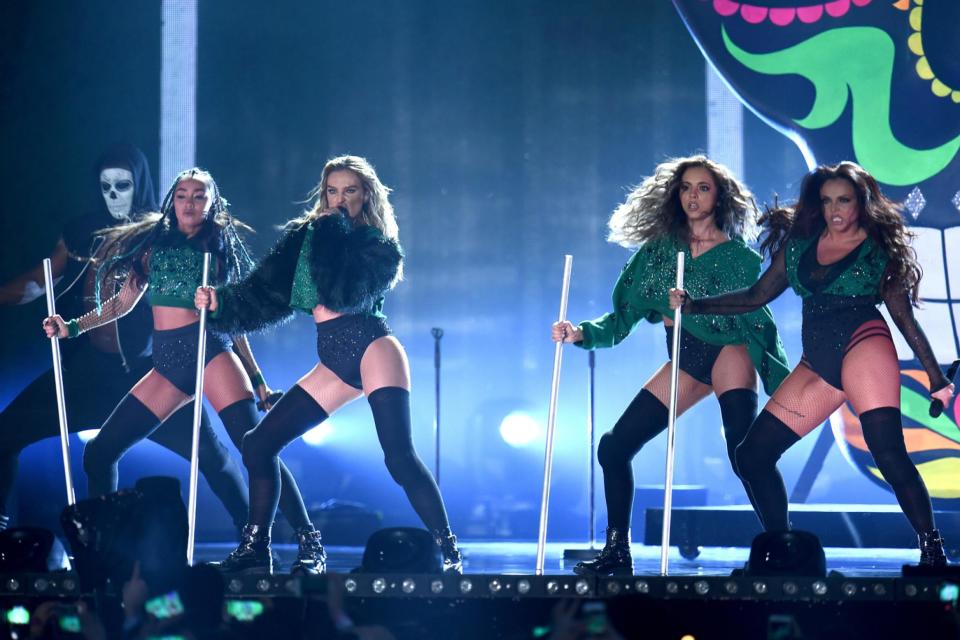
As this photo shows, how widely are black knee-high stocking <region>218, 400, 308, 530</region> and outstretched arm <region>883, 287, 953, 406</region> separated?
227 cm

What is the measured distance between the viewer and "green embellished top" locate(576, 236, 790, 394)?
4359mm

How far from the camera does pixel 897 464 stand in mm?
3787

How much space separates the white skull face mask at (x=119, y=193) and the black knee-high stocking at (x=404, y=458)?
10.3ft

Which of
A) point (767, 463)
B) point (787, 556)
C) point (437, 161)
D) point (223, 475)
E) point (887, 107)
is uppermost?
point (887, 107)

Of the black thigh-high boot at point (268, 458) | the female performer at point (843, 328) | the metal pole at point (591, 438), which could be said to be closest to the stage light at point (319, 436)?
the metal pole at point (591, 438)

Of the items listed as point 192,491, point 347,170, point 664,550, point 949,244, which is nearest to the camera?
point 664,550

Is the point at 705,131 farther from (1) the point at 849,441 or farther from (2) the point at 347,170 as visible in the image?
(2) the point at 347,170

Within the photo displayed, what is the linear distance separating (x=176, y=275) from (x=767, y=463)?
95.9 inches

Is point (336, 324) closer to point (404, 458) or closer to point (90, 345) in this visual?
point (404, 458)

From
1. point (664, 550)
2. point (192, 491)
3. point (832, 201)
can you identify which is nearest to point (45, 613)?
point (192, 491)

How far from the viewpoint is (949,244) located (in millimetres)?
6133

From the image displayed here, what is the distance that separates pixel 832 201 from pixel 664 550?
→ 4.27 feet

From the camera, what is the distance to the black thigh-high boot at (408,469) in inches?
166

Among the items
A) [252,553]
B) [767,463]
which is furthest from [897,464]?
[252,553]
